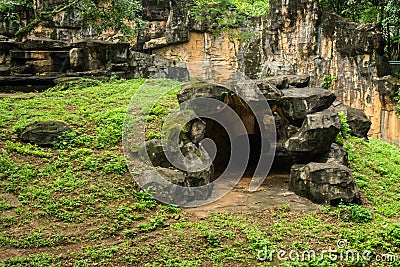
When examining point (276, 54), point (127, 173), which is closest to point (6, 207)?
point (127, 173)

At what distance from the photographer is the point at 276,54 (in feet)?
49.7

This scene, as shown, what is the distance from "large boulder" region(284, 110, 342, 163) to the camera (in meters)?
8.45

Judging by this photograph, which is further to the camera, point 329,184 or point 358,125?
point 358,125

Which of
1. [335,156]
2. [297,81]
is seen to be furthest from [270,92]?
[335,156]

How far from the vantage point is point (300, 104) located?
8.96 m

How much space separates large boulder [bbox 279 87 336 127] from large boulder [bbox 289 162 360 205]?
4.42 ft

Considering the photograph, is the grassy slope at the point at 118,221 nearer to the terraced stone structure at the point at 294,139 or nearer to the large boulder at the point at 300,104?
the terraced stone structure at the point at 294,139

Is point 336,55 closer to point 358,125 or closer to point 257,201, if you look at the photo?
point 358,125

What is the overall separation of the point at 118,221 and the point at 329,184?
12.4ft

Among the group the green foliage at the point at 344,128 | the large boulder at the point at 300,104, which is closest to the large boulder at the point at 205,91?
the large boulder at the point at 300,104

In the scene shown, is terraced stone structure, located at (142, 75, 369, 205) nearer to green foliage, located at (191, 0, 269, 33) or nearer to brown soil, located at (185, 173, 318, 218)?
brown soil, located at (185, 173, 318, 218)

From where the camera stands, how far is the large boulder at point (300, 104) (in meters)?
8.95

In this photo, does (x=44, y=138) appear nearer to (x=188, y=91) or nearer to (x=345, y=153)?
(x=188, y=91)

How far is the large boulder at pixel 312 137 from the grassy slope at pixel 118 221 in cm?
128
